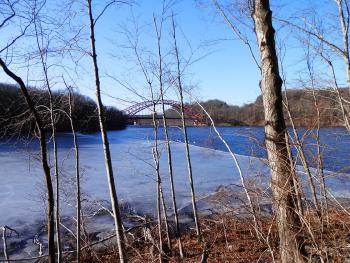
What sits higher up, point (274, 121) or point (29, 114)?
point (29, 114)

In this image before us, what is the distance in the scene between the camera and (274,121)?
4.16 m

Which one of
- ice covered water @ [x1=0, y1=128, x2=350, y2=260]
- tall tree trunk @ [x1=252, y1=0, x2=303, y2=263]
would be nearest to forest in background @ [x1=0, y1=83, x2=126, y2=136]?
ice covered water @ [x1=0, y1=128, x2=350, y2=260]

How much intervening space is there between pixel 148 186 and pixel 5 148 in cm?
2149

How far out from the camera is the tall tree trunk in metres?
3.87

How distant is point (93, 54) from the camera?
253 inches

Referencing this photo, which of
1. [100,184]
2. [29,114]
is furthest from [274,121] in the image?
[100,184]

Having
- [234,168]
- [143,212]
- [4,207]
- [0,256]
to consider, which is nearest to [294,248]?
[0,256]

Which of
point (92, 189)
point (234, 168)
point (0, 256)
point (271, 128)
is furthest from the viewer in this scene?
point (234, 168)

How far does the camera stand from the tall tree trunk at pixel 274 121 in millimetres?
3871

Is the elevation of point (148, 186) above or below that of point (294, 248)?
below

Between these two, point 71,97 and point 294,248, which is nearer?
point 294,248

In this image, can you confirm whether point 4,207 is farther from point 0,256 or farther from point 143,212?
point 143,212

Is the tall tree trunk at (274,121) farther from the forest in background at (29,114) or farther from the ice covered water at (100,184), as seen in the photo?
the ice covered water at (100,184)

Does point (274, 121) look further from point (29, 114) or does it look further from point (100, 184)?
point (100, 184)
